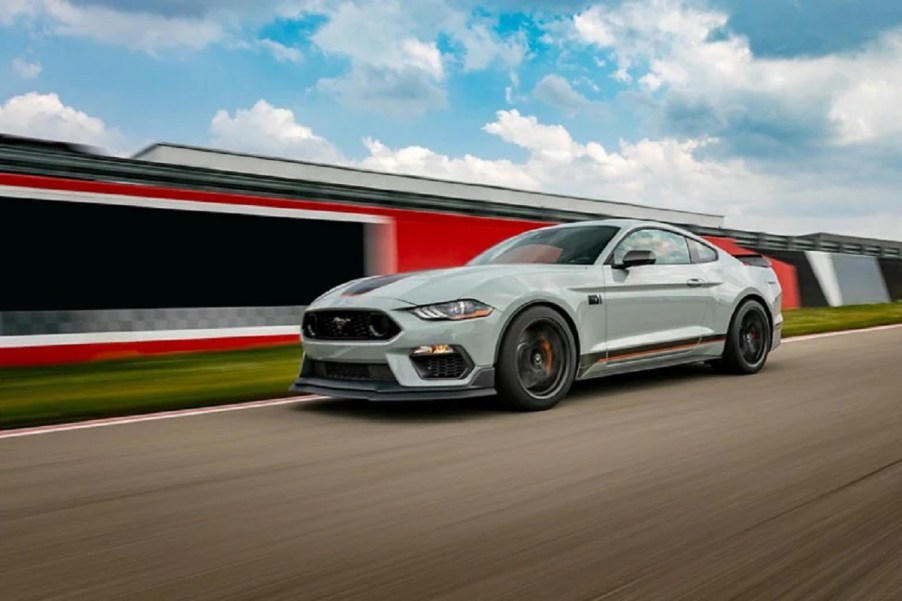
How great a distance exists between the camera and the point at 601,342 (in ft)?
21.9

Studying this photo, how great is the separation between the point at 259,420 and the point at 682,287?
3.68m

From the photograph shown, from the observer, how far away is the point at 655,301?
283 inches

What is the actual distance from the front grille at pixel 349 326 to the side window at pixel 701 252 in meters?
3.30

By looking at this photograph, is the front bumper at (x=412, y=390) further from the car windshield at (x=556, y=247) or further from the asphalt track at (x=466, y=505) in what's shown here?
the car windshield at (x=556, y=247)

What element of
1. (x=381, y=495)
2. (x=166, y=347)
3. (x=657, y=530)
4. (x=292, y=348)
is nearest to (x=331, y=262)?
(x=292, y=348)

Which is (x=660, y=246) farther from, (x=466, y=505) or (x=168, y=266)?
(x=168, y=266)

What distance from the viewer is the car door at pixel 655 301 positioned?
6.82 meters

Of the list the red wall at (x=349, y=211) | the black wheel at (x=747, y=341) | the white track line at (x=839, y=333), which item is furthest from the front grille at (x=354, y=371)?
the white track line at (x=839, y=333)

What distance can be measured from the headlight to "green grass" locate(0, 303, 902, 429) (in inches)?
80.2

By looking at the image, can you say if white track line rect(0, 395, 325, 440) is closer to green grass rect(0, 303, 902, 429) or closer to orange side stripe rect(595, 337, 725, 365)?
green grass rect(0, 303, 902, 429)

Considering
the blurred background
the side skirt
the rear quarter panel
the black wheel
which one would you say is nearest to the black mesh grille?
the side skirt

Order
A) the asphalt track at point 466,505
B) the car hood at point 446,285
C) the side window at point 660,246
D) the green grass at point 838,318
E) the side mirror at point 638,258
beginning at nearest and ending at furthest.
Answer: the asphalt track at point 466,505 < the car hood at point 446,285 < the side mirror at point 638,258 < the side window at point 660,246 < the green grass at point 838,318

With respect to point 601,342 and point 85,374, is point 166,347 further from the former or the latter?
point 601,342

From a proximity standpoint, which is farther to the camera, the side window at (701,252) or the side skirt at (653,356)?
the side window at (701,252)
